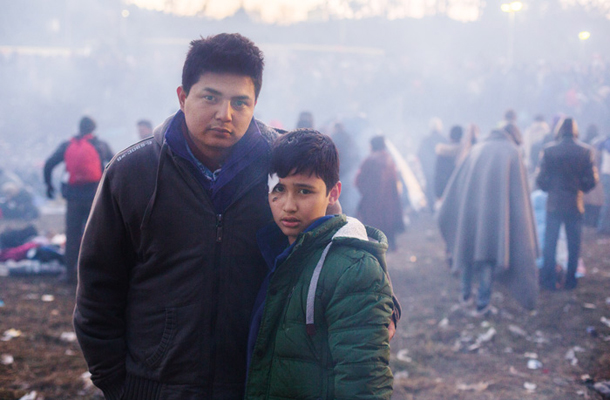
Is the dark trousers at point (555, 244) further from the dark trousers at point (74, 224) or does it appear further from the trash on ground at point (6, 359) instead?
the trash on ground at point (6, 359)

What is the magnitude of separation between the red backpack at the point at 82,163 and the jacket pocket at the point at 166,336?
18.0ft

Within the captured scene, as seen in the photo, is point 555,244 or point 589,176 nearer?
point 589,176

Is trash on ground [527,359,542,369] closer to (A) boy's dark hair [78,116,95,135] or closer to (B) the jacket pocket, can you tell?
(B) the jacket pocket

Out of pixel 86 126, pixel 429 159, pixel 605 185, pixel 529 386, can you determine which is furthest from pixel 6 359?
pixel 605 185

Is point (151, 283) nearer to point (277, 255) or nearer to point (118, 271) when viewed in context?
point (118, 271)

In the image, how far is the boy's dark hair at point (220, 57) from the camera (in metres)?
1.91

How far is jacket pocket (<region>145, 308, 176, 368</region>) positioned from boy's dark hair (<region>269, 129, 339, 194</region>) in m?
0.69

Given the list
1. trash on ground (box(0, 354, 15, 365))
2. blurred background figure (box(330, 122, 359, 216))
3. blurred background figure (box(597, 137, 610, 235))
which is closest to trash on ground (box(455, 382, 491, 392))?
trash on ground (box(0, 354, 15, 365))

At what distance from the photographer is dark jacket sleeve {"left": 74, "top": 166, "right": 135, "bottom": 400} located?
1.98m

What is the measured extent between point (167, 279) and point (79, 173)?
553 centimetres

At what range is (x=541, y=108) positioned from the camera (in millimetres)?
19969

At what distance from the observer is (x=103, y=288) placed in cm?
201

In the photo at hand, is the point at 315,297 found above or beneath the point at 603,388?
above

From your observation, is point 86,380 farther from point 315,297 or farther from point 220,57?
point 220,57
